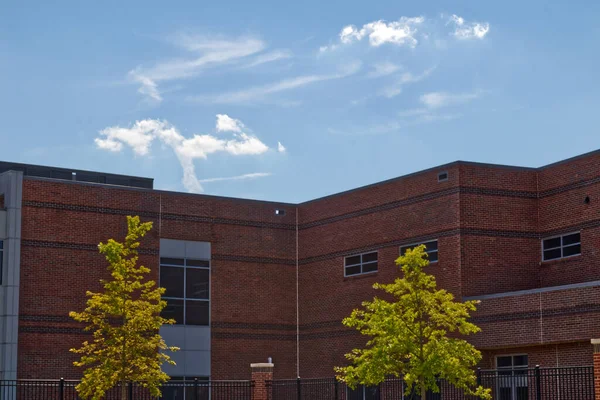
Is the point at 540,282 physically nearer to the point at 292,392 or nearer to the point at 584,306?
the point at 584,306

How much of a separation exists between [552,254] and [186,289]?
52.3 feet

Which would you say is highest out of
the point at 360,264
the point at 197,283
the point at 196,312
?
the point at 360,264

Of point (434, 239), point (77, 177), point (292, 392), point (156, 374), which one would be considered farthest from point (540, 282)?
point (77, 177)

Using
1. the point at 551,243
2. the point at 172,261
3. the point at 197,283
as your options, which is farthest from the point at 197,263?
the point at 551,243

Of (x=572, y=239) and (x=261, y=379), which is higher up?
(x=572, y=239)

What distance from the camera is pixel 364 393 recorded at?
44.6m

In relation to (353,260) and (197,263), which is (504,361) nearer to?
(353,260)

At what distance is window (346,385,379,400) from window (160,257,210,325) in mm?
7240

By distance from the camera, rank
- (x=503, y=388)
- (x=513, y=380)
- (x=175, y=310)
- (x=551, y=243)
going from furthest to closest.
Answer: (x=175, y=310)
(x=551, y=243)
(x=503, y=388)
(x=513, y=380)

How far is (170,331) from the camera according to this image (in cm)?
4612

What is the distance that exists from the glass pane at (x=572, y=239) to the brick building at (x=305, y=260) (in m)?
0.09

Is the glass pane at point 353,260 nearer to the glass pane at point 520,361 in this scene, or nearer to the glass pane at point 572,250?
the glass pane at point 572,250

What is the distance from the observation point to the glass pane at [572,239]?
40.4 m

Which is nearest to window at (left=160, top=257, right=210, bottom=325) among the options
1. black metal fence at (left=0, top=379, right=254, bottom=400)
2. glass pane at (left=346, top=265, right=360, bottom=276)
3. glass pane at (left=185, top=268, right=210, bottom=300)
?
glass pane at (left=185, top=268, right=210, bottom=300)
